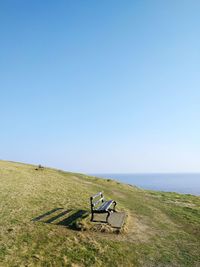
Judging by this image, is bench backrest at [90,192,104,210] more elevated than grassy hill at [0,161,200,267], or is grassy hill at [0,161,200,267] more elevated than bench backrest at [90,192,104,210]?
bench backrest at [90,192,104,210]

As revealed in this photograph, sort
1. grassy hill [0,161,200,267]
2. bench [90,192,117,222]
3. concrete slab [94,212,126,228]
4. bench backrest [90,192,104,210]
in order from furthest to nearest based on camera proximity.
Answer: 1. bench backrest [90,192,104,210]
2. bench [90,192,117,222]
3. concrete slab [94,212,126,228]
4. grassy hill [0,161,200,267]

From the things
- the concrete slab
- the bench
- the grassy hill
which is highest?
the bench

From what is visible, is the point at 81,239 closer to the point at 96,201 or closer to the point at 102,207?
the point at 102,207

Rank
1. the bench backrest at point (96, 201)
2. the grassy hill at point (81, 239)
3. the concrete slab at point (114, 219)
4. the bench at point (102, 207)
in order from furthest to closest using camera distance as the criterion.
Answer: the bench backrest at point (96, 201), the bench at point (102, 207), the concrete slab at point (114, 219), the grassy hill at point (81, 239)

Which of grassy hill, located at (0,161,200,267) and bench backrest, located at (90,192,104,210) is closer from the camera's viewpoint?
grassy hill, located at (0,161,200,267)

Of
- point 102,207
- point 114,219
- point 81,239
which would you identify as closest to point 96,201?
point 102,207

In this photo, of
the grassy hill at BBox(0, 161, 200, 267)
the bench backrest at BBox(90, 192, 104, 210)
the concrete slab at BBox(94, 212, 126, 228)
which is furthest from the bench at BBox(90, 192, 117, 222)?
the grassy hill at BBox(0, 161, 200, 267)

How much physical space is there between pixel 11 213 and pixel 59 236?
3.42 m

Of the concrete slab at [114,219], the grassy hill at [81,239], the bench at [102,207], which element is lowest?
the grassy hill at [81,239]

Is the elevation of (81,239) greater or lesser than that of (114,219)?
lesser

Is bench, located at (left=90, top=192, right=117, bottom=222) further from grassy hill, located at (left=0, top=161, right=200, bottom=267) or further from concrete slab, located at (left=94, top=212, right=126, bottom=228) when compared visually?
grassy hill, located at (left=0, top=161, right=200, bottom=267)

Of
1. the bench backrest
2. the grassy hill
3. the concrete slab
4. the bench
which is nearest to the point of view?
the grassy hill

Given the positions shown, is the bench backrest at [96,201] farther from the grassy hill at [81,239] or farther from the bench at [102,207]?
the grassy hill at [81,239]

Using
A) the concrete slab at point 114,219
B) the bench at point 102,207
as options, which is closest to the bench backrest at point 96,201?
the bench at point 102,207
